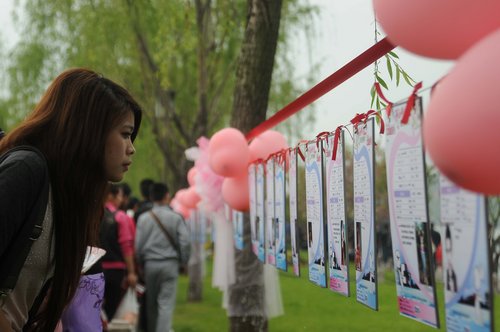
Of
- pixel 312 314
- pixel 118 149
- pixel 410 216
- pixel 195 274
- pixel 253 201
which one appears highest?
pixel 118 149

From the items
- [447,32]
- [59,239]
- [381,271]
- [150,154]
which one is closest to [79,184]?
[59,239]

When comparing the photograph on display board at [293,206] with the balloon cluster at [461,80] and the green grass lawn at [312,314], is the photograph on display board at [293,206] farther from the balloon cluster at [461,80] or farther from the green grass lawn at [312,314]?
the balloon cluster at [461,80]

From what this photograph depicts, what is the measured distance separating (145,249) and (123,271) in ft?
1.01

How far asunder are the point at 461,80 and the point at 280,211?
2.13 metres

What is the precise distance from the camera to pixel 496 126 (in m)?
1.33

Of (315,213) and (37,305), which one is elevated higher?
(315,213)

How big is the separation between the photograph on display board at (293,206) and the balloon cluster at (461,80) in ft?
5.24

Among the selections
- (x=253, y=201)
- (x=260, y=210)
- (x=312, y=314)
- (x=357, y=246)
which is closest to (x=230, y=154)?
(x=253, y=201)

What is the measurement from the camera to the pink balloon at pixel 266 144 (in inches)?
167

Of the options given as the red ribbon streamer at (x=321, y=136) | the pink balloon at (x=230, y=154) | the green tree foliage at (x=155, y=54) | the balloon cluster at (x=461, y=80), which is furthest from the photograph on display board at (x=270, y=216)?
the green tree foliage at (x=155, y=54)

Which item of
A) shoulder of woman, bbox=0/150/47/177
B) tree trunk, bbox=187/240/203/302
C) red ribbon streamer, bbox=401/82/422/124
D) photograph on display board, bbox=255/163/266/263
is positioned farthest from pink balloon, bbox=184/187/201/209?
red ribbon streamer, bbox=401/82/422/124

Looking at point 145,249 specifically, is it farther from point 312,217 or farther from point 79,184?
point 79,184

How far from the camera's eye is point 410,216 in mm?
1854

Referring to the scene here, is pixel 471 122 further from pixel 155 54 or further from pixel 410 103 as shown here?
pixel 155 54
